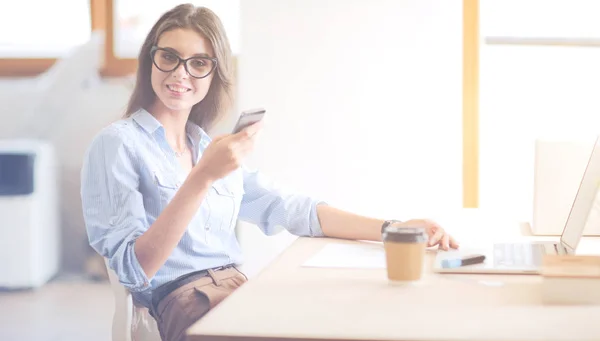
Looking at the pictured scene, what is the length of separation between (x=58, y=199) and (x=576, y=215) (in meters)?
2.88

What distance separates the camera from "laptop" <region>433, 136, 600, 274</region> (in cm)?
133

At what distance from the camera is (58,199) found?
3.78m

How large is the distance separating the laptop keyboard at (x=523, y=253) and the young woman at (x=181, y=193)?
0.12 meters

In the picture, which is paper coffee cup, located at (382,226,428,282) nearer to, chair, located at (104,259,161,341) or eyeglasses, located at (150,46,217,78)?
chair, located at (104,259,161,341)

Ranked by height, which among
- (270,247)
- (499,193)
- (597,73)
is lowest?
(270,247)

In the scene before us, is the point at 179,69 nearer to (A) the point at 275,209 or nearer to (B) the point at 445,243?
(A) the point at 275,209

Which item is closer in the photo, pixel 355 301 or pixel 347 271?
pixel 355 301

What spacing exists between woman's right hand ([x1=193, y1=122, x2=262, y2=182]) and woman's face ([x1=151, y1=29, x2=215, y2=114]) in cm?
28

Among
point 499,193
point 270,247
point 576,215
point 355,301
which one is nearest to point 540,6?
point 499,193

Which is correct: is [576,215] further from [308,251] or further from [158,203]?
[158,203]

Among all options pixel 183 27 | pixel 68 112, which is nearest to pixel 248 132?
pixel 183 27

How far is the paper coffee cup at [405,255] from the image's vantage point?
1.22m

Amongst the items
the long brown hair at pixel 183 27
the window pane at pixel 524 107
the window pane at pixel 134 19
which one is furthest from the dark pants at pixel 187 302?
the window pane at pixel 134 19

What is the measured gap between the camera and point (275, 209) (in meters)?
1.89
